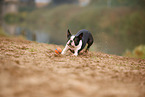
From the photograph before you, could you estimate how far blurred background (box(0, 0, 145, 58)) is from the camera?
2053cm

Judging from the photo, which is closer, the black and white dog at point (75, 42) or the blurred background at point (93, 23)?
the black and white dog at point (75, 42)

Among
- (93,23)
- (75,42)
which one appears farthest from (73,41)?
(93,23)

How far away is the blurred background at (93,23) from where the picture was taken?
20.5m

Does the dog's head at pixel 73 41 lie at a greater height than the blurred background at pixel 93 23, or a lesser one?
lesser

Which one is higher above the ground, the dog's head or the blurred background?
the blurred background

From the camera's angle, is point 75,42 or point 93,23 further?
point 93,23

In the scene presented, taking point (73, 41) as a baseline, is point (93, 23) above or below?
above

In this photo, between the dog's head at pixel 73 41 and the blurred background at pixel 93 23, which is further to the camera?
the blurred background at pixel 93 23

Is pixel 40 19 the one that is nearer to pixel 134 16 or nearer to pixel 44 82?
pixel 134 16

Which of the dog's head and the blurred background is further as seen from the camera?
the blurred background

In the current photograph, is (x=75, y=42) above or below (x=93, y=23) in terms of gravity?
below

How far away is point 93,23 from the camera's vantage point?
4203 cm

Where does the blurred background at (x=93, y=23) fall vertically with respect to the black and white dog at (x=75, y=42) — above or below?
above

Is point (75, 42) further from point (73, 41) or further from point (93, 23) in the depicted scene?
point (93, 23)
